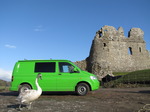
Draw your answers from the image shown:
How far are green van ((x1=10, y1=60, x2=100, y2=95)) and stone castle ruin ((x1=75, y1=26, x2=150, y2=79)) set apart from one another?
83.6 feet

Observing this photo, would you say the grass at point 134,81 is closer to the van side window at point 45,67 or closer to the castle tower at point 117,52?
the van side window at point 45,67

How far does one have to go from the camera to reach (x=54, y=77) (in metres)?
9.53

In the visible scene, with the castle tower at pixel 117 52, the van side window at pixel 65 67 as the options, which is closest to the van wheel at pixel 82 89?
the van side window at pixel 65 67

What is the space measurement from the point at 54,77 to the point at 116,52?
30824 mm

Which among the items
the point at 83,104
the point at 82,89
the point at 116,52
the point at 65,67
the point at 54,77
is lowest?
the point at 83,104

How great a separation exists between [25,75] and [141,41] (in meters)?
37.1

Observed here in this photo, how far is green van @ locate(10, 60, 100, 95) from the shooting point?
9414 millimetres

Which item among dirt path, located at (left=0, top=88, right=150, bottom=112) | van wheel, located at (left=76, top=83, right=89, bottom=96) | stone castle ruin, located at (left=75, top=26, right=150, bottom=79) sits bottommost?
dirt path, located at (left=0, top=88, right=150, bottom=112)

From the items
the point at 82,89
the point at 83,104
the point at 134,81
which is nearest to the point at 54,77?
the point at 82,89

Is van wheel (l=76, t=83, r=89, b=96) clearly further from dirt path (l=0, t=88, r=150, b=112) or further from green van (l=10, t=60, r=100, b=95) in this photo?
dirt path (l=0, t=88, r=150, b=112)

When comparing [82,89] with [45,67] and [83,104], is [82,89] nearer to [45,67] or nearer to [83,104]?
[45,67]

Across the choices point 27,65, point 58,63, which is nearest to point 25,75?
point 27,65

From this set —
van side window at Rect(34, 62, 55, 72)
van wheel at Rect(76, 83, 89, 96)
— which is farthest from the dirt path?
van side window at Rect(34, 62, 55, 72)

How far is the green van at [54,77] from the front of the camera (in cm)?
941
